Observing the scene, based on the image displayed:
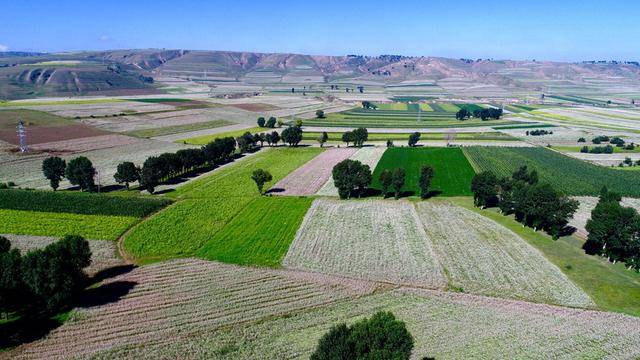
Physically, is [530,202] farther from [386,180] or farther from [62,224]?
[62,224]

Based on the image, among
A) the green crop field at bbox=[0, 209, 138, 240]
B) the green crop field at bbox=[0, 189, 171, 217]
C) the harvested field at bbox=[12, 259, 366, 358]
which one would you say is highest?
the green crop field at bbox=[0, 189, 171, 217]

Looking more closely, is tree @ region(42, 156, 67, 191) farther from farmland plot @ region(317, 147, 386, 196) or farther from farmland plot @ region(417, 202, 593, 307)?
farmland plot @ region(417, 202, 593, 307)

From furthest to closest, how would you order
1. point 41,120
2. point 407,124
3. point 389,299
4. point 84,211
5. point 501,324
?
point 407,124 < point 41,120 < point 84,211 < point 389,299 < point 501,324

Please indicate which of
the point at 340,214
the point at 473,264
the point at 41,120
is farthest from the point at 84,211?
the point at 41,120

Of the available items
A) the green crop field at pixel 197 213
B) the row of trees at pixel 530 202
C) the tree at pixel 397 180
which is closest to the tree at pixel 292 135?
the green crop field at pixel 197 213

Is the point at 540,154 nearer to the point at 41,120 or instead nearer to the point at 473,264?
the point at 473,264

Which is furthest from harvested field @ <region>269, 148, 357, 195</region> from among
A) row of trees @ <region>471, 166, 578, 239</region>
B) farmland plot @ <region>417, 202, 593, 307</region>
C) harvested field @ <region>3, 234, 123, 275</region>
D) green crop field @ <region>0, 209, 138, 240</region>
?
harvested field @ <region>3, 234, 123, 275</region>

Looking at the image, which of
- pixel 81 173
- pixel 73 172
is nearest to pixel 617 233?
pixel 81 173
